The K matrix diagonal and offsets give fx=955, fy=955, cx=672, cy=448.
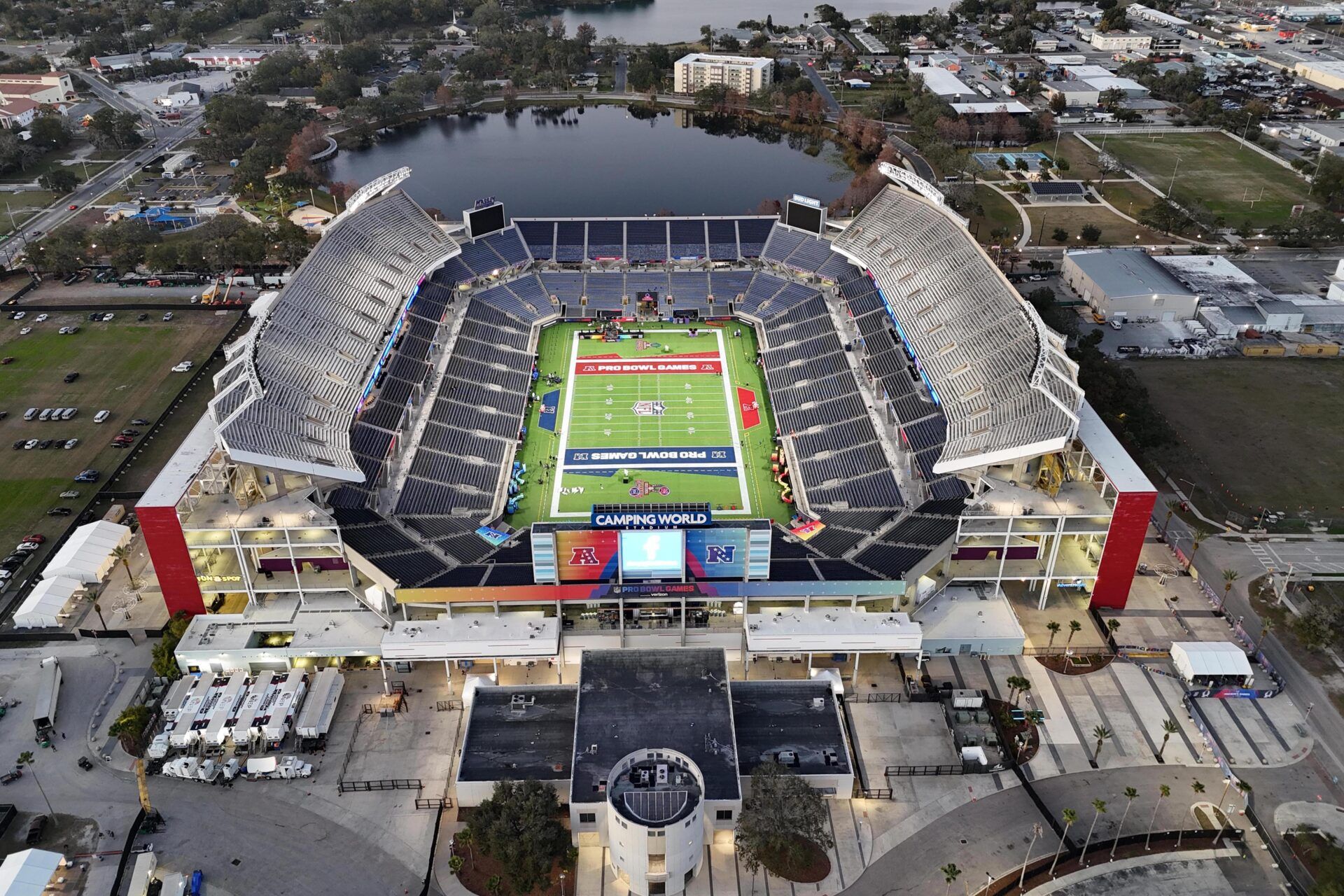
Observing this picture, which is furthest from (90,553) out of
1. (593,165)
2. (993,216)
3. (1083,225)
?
(1083,225)

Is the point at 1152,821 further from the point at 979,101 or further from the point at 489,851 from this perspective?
the point at 979,101

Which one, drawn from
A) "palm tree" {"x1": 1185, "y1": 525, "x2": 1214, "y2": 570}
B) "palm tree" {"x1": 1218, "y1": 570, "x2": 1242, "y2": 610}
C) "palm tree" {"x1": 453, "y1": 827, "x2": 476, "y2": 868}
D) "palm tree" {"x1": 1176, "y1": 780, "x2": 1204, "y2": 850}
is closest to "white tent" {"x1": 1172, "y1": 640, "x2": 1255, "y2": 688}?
"palm tree" {"x1": 1218, "y1": 570, "x2": 1242, "y2": 610}

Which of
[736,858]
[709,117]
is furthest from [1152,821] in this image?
[709,117]

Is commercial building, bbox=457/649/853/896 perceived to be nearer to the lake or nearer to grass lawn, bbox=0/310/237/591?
grass lawn, bbox=0/310/237/591

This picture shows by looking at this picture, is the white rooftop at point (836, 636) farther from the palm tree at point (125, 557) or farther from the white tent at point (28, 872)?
the palm tree at point (125, 557)

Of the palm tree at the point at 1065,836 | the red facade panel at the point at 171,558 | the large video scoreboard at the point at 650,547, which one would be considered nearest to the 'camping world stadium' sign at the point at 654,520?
the large video scoreboard at the point at 650,547

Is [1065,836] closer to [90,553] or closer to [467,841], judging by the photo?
[467,841]

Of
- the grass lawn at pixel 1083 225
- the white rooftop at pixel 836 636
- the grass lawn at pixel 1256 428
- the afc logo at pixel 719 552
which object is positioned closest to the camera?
the white rooftop at pixel 836 636
